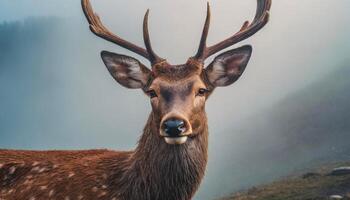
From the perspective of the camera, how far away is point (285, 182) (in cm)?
5144

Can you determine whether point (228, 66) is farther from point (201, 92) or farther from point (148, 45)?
point (148, 45)

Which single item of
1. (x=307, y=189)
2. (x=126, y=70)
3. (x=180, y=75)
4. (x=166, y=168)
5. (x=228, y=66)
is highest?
(x=126, y=70)

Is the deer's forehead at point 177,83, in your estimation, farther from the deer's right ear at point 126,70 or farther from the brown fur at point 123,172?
the deer's right ear at point 126,70

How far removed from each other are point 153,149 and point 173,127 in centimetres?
106

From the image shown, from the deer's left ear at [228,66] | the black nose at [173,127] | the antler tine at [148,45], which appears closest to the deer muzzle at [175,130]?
the black nose at [173,127]

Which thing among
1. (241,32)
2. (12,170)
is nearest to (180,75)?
(241,32)

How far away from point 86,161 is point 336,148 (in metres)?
77.4

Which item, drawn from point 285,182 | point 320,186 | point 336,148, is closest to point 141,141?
point 320,186

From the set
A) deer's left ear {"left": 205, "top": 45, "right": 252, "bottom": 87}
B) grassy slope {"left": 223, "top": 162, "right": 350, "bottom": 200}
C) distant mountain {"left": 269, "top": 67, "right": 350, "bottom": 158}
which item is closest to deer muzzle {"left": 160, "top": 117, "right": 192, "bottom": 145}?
deer's left ear {"left": 205, "top": 45, "right": 252, "bottom": 87}

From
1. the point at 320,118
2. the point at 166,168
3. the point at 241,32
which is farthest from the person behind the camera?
the point at 320,118

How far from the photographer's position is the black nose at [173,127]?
8.13 m

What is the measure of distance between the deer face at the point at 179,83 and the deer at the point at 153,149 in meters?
0.01

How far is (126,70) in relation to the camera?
31.9 feet

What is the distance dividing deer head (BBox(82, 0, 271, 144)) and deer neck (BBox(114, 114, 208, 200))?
19 cm
